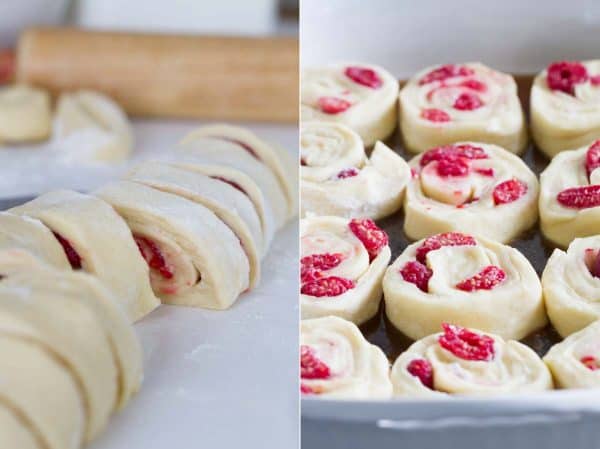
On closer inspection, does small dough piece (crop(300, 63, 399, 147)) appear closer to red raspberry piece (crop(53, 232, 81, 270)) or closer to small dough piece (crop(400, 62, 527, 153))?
small dough piece (crop(400, 62, 527, 153))

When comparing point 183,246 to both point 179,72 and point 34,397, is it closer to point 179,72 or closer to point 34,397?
point 34,397

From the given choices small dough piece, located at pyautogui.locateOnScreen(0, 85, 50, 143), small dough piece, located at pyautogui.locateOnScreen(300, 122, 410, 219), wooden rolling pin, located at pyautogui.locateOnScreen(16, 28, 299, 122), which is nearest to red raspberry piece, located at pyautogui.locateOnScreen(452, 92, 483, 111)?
small dough piece, located at pyautogui.locateOnScreen(300, 122, 410, 219)

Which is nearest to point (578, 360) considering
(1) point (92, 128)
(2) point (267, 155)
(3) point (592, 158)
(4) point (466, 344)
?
(4) point (466, 344)

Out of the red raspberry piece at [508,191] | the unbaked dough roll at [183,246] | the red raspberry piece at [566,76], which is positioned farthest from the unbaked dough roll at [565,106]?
the unbaked dough roll at [183,246]

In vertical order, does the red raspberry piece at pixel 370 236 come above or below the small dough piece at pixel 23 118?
above

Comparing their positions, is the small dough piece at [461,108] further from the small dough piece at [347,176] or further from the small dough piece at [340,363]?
the small dough piece at [340,363]

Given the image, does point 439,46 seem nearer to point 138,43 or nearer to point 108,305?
point 108,305

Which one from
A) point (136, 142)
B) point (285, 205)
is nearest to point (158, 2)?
point (136, 142)

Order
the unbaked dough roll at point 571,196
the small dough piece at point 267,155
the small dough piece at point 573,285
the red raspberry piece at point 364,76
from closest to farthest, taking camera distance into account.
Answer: the small dough piece at point 573,285
the unbaked dough roll at point 571,196
the red raspberry piece at point 364,76
the small dough piece at point 267,155
